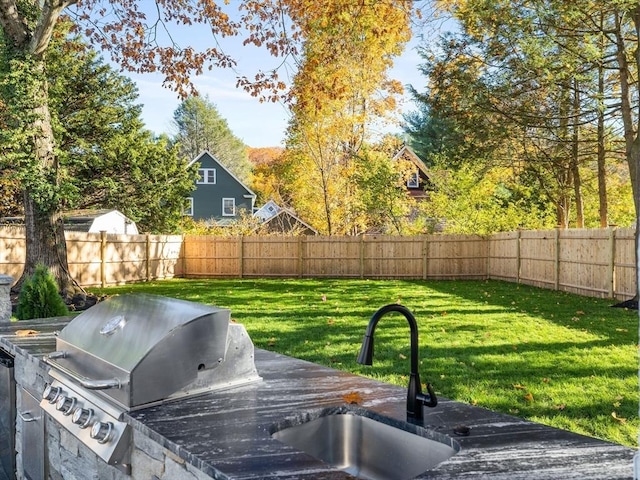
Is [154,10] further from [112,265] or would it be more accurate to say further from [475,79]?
[112,265]

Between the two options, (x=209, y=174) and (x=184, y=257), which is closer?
A: (x=184, y=257)

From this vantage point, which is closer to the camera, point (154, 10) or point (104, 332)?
point (104, 332)

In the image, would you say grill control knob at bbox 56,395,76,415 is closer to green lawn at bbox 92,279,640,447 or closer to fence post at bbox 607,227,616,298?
green lawn at bbox 92,279,640,447

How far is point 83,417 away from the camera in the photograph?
7.12ft

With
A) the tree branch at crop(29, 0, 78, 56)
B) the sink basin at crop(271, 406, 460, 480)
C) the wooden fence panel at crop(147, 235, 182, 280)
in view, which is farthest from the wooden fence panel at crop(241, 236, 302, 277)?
the sink basin at crop(271, 406, 460, 480)

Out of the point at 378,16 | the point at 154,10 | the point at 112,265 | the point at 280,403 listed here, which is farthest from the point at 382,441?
the point at 112,265

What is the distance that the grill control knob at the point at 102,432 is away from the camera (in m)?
2.02

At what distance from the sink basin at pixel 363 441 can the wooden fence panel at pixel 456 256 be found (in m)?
16.5

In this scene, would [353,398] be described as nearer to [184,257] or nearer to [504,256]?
[504,256]

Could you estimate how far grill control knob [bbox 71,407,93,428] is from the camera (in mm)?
2141

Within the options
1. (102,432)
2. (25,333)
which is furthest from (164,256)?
(102,432)

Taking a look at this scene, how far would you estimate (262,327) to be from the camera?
812 centimetres

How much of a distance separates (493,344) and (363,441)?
5235mm

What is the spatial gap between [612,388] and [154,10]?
10060 millimetres
